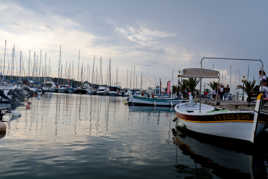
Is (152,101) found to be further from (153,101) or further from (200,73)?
(200,73)

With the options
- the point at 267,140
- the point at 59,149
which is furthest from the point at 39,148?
the point at 267,140

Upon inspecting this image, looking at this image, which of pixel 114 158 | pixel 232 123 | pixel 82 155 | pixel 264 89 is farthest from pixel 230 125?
pixel 82 155

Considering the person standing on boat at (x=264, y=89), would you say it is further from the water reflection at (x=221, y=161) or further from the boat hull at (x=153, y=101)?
the boat hull at (x=153, y=101)

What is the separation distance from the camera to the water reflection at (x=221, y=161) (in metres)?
7.54

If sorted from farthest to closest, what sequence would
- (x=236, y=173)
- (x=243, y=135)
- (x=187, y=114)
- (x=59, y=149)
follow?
(x=187, y=114)
(x=243, y=135)
(x=59, y=149)
(x=236, y=173)

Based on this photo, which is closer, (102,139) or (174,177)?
(174,177)

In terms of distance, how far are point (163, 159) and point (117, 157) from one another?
183 cm

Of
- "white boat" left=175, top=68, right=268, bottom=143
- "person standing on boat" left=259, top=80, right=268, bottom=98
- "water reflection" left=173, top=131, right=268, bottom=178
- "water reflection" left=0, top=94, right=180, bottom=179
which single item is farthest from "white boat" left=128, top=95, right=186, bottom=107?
"person standing on boat" left=259, top=80, right=268, bottom=98

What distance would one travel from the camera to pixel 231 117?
10664 mm

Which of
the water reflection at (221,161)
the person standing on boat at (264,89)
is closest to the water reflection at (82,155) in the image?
the water reflection at (221,161)

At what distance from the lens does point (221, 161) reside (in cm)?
879

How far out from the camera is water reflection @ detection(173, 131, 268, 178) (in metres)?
7.54

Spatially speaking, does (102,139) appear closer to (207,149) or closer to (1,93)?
(207,149)

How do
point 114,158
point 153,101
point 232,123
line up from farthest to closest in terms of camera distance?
point 153,101, point 232,123, point 114,158
